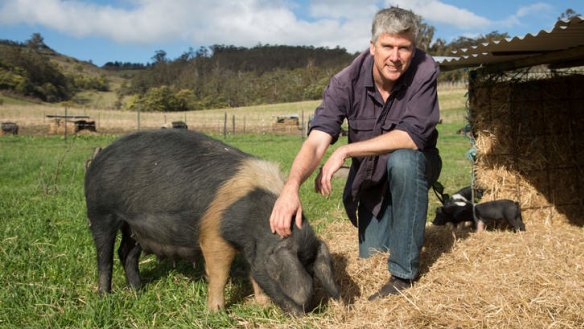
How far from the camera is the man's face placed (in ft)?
11.2

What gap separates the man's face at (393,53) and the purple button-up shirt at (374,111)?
21cm

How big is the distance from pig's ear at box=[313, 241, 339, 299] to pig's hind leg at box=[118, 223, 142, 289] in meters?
1.71

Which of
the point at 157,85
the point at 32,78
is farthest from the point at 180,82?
the point at 32,78

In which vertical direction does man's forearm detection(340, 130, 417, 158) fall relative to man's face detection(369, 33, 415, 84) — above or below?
below

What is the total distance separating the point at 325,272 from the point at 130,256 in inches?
72.3

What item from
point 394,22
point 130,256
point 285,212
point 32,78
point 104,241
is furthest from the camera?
point 32,78

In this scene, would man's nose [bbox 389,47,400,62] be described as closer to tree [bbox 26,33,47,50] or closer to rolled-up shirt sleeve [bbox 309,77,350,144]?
rolled-up shirt sleeve [bbox 309,77,350,144]

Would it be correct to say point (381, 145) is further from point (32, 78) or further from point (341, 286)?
point (32, 78)

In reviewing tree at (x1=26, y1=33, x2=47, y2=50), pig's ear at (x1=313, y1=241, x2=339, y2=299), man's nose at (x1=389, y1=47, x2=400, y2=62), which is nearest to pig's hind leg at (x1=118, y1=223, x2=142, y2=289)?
pig's ear at (x1=313, y1=241, x2=339, y2=299)

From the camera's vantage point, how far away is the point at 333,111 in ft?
12.7

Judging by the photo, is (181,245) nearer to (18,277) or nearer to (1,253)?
(18,277)

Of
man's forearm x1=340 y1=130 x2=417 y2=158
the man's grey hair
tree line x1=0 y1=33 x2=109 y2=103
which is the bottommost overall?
man's forearm x1=340 y1=130 x2=417 y2=158

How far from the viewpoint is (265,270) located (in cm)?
316

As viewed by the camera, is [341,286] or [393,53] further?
[341,286]
